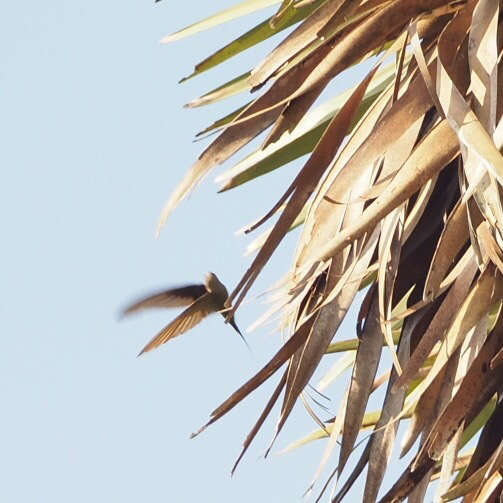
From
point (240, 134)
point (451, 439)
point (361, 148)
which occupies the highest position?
point (240, 134)

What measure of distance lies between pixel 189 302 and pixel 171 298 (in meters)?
0.20

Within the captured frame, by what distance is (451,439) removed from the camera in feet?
5.20

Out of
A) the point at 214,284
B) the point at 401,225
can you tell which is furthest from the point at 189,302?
the point at 401,225

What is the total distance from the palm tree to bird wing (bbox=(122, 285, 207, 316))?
2006 mm

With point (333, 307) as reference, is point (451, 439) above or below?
below

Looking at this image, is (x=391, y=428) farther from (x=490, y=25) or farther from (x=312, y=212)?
(x=490, y=25)

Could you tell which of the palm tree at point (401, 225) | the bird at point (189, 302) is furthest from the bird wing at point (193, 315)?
the palm tree at point (401, 225)

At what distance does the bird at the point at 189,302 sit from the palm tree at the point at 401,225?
210cm

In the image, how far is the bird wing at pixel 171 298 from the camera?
3.84 m

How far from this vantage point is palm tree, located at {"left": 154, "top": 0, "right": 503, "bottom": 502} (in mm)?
1557

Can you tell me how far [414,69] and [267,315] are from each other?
1.17 ft

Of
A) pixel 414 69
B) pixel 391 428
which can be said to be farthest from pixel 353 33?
pixel 391 428

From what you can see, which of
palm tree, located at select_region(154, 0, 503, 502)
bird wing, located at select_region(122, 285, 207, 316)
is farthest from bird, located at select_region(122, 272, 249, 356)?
palm tree, located at select_region(154, 0, 503, 502)

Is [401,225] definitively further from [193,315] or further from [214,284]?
Answer: [214,284]
